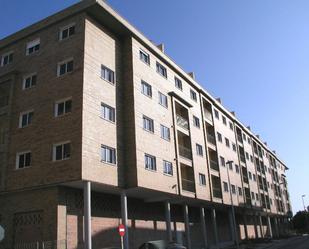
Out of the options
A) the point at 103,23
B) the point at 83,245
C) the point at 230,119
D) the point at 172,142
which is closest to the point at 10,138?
the point at 83,245

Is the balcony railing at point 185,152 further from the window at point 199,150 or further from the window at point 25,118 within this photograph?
the window at point 25,118

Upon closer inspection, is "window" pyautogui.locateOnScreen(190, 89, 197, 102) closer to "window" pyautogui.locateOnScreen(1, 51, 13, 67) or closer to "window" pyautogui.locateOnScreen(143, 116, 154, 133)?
"window" pyautogui.locateOnScreen(143, 116, 154, 133)

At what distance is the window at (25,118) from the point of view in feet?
87.5

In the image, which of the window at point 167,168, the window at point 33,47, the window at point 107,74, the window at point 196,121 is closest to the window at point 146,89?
the window at point 107,74

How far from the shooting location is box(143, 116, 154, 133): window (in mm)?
30138

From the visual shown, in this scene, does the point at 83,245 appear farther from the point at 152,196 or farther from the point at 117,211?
the point at 152,196

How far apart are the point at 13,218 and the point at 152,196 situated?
39.3 ft

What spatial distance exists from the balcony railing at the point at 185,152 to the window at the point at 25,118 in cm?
1518

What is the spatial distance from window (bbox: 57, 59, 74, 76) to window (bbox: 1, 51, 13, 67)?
6.24 meters

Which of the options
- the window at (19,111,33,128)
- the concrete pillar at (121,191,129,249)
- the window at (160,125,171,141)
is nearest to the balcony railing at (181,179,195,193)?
the window at (160,125,171,141)

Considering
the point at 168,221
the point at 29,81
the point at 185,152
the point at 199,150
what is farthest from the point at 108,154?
the point at 199,150

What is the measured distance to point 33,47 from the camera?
28.8 m

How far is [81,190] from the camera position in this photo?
25422 mm

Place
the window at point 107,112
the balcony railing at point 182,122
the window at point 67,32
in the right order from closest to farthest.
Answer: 1. the window at point 107,112
2. the window at point 67,32
3. the balcony railing at point 182,122
